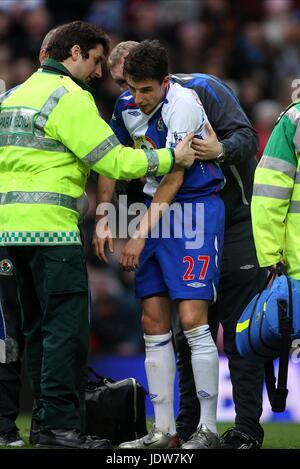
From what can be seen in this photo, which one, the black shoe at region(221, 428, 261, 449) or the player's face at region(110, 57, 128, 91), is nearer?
the black shoe at region(221, 428, 261, 449)

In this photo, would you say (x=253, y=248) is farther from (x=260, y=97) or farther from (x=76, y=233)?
(x=260, y=97)

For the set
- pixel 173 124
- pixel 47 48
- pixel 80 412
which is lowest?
pixel 80 412

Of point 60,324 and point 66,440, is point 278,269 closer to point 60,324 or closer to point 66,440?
A: point 60,324

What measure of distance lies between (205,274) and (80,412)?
0.98 m

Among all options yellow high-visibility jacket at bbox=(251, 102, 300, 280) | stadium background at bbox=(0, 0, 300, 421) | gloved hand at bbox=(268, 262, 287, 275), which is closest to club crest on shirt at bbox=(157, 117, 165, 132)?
yellow high-visibility jacket at bbox=(251, 102, 300, 280)

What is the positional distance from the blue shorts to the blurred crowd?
5.29 meters

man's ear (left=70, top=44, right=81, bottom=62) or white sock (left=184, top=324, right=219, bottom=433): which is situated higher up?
man's ear (left=70, top=44, right=81, bottom=62)

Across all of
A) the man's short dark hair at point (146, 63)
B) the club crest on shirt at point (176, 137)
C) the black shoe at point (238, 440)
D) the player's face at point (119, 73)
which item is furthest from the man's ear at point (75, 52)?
the black shoe at point (238, 440)

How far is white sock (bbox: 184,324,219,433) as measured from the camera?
18.6 feet

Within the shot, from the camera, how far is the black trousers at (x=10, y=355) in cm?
606

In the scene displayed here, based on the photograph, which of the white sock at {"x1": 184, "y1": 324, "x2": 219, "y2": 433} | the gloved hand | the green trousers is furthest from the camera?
the white sock at {"x1": 184, "y1": 324, "x2": 219, "y2": 433}

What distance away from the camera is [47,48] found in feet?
19.5

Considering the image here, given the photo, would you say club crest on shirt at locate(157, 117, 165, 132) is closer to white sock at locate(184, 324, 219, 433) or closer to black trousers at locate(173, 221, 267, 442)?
black trousers at locate(173, 221, 267, 442)

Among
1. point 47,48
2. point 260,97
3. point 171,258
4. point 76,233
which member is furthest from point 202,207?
point 260,97
